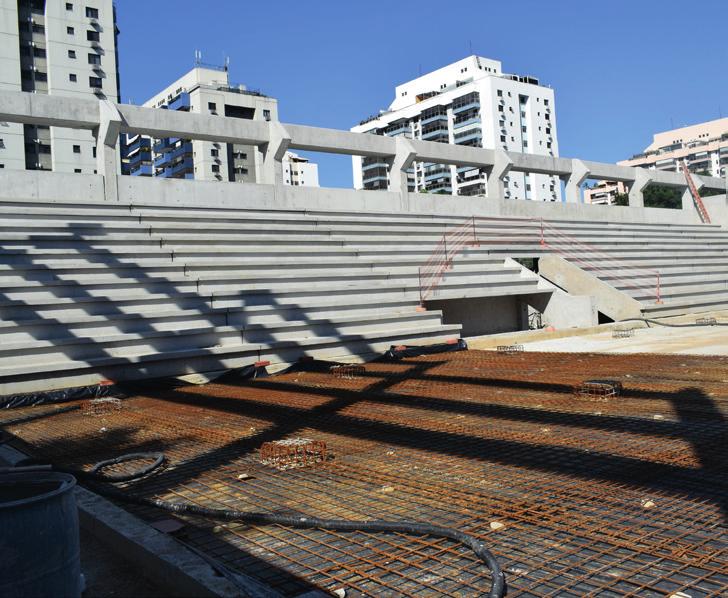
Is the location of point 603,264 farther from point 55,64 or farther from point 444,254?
point 55,64

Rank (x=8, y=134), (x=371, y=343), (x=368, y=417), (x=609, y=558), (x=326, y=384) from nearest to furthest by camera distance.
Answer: (x=609, y=558) → (x=368, y=417) → (x=326, y=384) → (x=371, y=343) → (x=8, y=134)

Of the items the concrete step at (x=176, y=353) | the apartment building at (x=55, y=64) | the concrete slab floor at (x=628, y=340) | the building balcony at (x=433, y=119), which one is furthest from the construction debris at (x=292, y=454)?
the building balcony at (x=433, y=119)

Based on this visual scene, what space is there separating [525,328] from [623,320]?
3.05 metres

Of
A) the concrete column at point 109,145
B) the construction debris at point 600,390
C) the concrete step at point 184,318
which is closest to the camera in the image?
the construction debris at point 600,390

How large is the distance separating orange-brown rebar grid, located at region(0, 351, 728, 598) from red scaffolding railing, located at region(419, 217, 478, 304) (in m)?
5.82

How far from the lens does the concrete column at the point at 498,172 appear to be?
20.8 metres

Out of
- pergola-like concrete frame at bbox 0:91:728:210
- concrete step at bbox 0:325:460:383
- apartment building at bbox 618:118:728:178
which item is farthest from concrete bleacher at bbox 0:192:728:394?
apartment building at bbox 618:118:728:178

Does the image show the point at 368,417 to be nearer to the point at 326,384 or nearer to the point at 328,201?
the point at 326,384

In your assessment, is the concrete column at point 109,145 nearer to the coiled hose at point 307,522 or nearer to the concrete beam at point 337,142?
the concrete beam at point 337,142

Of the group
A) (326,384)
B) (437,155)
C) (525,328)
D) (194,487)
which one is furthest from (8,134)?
(194,487)

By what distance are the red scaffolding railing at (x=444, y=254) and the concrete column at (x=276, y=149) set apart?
453cm

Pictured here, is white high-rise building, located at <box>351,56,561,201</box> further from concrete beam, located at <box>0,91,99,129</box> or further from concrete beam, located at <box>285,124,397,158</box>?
concrete beam, located at <box>0,91,99,129</box>

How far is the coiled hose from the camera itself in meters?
2.78

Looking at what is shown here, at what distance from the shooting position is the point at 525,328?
18.2m
